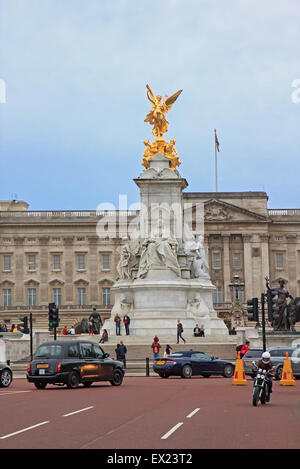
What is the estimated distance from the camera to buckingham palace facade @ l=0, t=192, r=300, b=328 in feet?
366

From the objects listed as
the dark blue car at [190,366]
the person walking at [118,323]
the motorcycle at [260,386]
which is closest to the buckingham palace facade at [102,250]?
the person walking at [118,323]

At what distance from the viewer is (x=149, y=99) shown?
54656 mm

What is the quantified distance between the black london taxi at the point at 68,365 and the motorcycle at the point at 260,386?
8738 millimetres

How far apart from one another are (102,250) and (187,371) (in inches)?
3083

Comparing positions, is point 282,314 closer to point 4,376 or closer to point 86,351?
point 86,351

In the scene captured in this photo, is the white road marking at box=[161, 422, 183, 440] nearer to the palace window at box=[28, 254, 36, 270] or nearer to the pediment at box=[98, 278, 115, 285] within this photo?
the pediment at box=[98, 278, 115, 285]

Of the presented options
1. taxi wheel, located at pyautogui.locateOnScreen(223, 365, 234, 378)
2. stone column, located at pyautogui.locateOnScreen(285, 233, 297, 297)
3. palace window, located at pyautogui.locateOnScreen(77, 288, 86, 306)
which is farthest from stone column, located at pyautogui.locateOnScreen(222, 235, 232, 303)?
taxi wheel, located at pyautogui.locateOnScreen(223, 365, 234, 378)

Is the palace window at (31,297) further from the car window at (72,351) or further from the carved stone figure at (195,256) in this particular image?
the car window at (72,351)

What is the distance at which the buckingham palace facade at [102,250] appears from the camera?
111562mm

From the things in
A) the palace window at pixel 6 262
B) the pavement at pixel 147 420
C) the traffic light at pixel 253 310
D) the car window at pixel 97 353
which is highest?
the palace window at pixel 6 262

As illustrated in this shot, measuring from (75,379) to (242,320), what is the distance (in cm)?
7017

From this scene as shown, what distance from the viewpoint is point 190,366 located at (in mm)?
35812

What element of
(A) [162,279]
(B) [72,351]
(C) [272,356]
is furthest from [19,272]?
(B) [72,351]

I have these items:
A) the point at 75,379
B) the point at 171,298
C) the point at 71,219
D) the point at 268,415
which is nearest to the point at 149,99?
the point at 171,298
